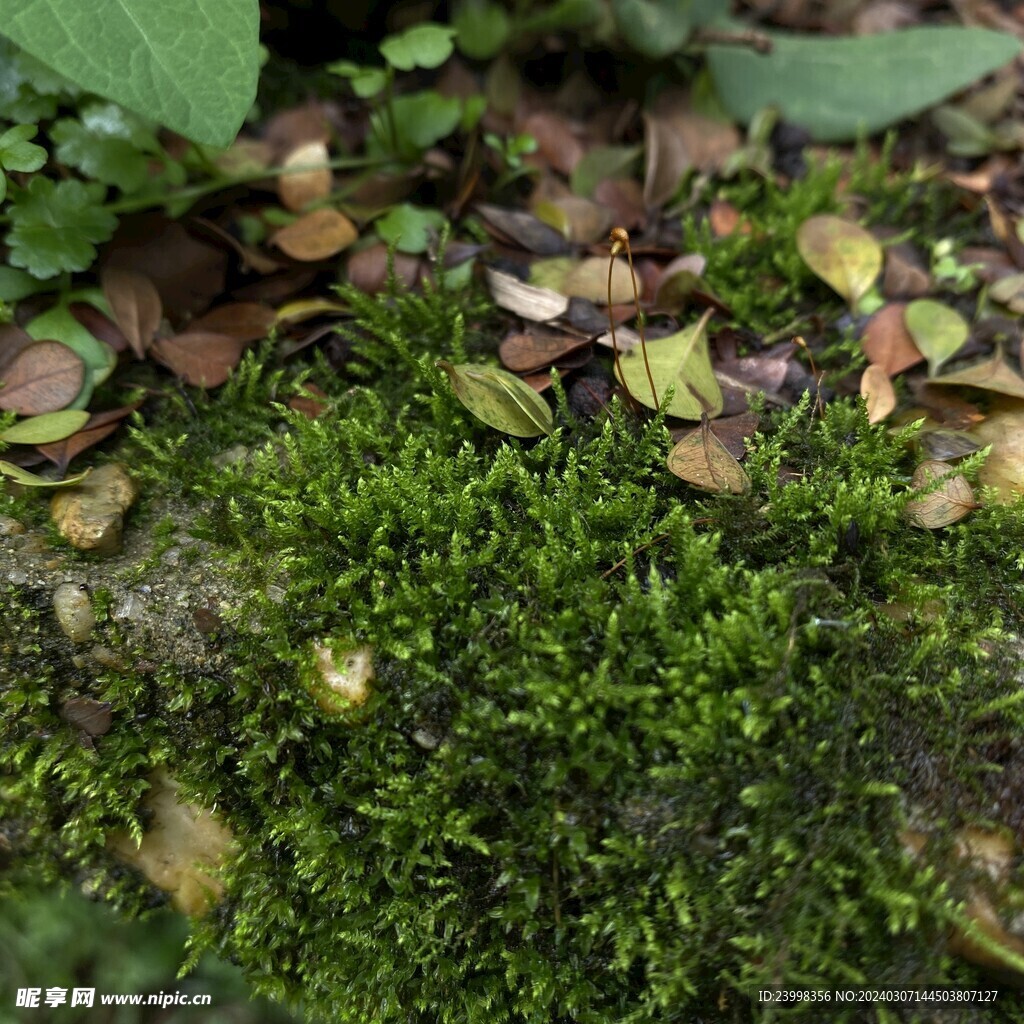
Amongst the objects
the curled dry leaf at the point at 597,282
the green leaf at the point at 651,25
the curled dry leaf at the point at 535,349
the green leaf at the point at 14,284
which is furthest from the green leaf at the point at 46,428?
the green leaf at the point at 651,25

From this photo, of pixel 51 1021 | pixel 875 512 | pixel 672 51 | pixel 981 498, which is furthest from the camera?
pixel 672 51

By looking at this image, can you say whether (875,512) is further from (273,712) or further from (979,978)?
(273,712)

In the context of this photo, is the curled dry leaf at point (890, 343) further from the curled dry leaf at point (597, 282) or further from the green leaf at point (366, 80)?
the green leaf at point (366, 80)

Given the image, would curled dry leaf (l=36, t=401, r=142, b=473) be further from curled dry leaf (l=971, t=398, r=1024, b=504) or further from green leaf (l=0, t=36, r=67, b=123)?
curled dry leaf (l=971, t=398, r=1024, b=504)

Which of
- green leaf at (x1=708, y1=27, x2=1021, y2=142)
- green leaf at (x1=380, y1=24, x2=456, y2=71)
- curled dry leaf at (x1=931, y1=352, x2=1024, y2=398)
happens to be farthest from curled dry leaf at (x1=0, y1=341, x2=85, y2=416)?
green leaf at (x1=708, y1=27, x2=1021, y2=142)

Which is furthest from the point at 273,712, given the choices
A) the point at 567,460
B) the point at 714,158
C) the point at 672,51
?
the point at 672,51

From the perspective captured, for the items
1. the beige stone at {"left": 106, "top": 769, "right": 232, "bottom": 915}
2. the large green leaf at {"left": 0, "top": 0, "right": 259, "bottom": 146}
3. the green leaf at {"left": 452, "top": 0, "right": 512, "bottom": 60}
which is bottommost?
the beige stone at {"left": 106, "top": 769, "right": 232, "bottom": 915}
